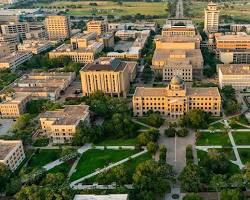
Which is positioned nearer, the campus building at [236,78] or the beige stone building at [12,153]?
the beige stone building at [12,153]

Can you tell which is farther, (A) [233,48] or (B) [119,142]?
(A) [233,48]

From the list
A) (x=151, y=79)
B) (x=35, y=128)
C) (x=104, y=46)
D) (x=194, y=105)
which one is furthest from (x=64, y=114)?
(x=104, y=46)

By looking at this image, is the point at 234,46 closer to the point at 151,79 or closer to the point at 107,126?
the point at 151,79

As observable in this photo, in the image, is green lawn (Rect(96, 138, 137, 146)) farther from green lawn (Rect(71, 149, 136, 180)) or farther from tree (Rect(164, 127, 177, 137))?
tree (Rect(164, 127, 177, 137))

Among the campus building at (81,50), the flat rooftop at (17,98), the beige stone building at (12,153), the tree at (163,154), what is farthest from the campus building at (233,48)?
the beige stone building at (12,153)

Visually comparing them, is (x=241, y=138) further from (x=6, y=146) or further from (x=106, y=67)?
(x=6, y=146)

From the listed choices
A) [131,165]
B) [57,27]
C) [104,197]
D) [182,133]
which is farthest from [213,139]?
[57,27]

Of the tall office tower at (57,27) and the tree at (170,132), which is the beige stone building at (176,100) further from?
the tall office tower at (57,27)
